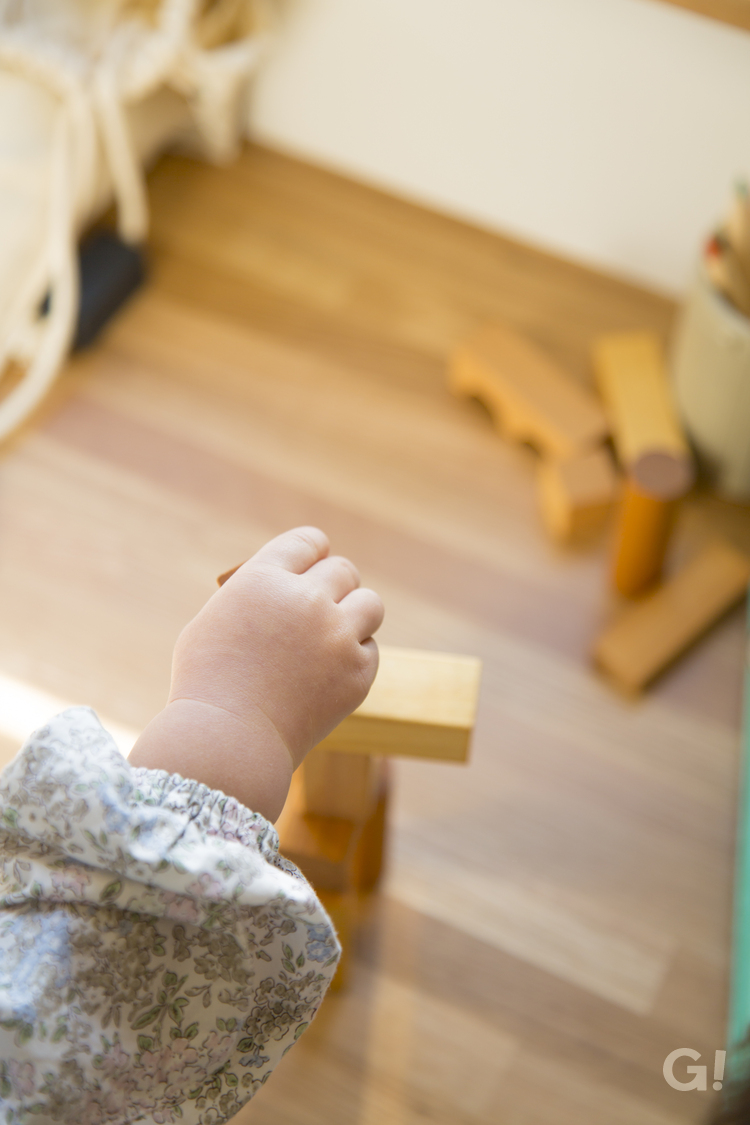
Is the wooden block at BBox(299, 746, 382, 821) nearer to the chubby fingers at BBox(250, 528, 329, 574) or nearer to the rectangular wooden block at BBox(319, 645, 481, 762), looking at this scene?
the rectangular wooden block at BBox(319, 645, 481, 762)

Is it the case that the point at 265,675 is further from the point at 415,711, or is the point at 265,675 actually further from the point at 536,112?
the point at 536,112

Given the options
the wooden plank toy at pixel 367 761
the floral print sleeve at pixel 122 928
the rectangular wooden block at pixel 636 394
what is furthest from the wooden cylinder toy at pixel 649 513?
the floral print sleeve at pixel 122 928

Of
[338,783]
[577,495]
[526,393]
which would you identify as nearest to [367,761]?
[338,783]

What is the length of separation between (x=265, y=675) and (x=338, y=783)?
0.87 ft

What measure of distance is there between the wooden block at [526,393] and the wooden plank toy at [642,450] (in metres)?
0.03

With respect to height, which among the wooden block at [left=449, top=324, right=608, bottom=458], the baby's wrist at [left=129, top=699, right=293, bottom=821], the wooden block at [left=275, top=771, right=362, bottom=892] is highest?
the baby's wrist at [left=129, top=699, right=293, bottom=821]

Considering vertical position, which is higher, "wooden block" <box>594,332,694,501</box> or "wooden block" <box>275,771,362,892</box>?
"wooden block" <box>594,332,694,501</box>

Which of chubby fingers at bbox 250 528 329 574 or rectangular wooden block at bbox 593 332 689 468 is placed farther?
rectangular wooden block at bbox 593 332 689 468

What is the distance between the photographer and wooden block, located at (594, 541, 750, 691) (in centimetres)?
106

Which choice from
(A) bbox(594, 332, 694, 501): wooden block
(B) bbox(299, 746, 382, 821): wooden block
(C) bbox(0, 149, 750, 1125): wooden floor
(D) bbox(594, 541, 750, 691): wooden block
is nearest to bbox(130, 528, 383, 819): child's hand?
(B) bbox(299, 746, 382, 821): wooden block

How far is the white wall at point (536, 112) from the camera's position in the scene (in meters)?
1.22

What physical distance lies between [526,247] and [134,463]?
64 cm

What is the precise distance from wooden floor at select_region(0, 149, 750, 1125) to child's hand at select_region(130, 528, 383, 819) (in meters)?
0.48

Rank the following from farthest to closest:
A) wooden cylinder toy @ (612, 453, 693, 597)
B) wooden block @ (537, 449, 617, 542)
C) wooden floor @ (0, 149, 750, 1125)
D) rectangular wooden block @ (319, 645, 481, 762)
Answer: wooden block @ (537, 449, 617, 542)
wooden cylinder toy @ (612, 453, 693, 597)
wooden floor @ (0, 149, 750, 1125)
rectangular wooden block @ (319, 645, 481, 762)
